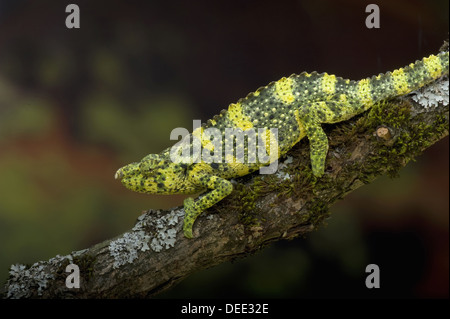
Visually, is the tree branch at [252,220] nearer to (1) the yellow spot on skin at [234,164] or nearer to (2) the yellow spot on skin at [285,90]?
(1) the yellow spot on skin at [234,164]

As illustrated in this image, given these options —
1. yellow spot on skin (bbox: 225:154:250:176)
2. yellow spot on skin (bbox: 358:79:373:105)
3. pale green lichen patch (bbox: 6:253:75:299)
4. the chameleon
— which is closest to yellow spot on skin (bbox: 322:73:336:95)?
the chameleon

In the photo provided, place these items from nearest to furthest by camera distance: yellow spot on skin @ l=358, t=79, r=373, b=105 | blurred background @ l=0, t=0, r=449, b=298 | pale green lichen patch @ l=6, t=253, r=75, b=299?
pale green lichen patch @ l=6, t=253, r=75, b=299 → yellow spot on skin @ l=358, t=79, r=373, b=105 → blurred background @ l=0, t=0, r=449, b=298

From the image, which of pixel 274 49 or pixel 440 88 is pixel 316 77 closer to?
pixel 440 88

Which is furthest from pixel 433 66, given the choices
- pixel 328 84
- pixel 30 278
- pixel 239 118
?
pixel 30 278

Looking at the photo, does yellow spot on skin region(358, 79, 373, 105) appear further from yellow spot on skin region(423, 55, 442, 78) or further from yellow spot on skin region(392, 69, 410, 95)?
yellow spot on skin region(423, 55, 442, 78)

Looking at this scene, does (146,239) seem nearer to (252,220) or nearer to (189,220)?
(189,220)

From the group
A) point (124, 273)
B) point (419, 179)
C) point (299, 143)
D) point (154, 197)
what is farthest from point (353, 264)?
point (124, 273)
